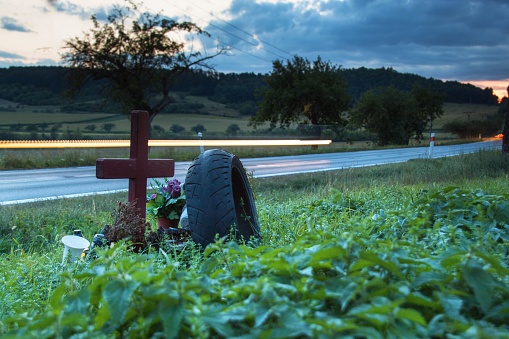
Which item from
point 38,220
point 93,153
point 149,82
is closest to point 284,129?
point 149,82

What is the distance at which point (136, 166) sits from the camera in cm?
563

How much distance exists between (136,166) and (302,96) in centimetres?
3995

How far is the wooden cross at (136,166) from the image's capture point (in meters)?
5.42

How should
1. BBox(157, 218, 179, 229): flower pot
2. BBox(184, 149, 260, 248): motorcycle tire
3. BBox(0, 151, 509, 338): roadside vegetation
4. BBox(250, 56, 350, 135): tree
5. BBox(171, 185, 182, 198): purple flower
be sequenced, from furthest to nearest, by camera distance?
BBox(250, 56, 350, 135): tree, BBox(157, 218, 179, 229): flower pot, BBox(171, 185, 182, 198): purple flower, BBox(184, 149, 260, 248): motorcycle tire, BBox(0, 151, 509, 338): roadside vegetation

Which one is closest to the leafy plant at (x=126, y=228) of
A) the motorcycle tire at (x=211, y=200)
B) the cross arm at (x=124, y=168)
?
the cross arm at (x=124, y=168)

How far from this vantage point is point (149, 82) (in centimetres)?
2758

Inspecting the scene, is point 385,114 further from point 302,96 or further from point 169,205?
point 169,205

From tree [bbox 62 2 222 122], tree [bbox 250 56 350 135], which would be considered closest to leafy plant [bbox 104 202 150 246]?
tree [bbox 62 2 222 122]

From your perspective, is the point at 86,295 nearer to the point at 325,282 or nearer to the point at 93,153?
the point at 325,282

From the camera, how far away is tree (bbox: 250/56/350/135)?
44.8 meters

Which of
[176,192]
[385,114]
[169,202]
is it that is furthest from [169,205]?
[385,114]

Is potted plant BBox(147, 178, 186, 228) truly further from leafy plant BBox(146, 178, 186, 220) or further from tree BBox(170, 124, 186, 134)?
tree BBox(170, 124, 186, 134)

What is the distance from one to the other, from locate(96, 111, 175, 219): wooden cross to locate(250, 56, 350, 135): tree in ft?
129

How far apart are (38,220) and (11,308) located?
4.31 m
